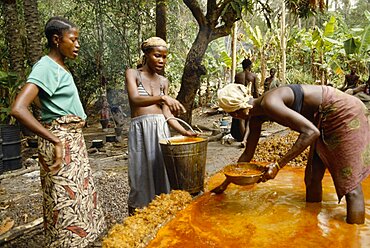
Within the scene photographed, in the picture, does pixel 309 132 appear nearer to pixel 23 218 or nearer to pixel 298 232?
pixel 298 232

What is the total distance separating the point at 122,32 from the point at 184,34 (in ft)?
13.2

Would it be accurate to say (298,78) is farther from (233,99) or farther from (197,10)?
(233,99)

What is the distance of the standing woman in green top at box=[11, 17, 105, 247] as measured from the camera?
1.97m

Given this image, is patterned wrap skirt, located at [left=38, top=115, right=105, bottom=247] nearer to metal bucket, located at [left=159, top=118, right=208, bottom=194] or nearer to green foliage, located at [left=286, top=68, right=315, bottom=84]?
metal bucket, located at [left=159, top=118, right=208, bottom=194]

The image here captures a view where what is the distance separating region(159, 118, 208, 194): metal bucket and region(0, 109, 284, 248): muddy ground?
745 millimetres

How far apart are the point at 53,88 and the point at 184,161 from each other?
1.20m

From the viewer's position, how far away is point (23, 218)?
3.62 metres

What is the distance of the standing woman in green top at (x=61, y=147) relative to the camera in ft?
6.47

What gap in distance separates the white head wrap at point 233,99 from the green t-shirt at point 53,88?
3.48ft

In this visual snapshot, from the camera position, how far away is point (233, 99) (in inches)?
98.6

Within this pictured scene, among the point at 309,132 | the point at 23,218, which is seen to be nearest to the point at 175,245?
the point at 309,132

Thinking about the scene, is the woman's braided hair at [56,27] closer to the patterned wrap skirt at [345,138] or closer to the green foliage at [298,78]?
the patterned wrap skirt at [345,138]

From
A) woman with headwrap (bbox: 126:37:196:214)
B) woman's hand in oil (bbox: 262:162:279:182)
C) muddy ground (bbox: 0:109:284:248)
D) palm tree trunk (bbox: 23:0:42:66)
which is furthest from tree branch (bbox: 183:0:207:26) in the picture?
woman's hand in oil (bbox: 262:162:279:182)

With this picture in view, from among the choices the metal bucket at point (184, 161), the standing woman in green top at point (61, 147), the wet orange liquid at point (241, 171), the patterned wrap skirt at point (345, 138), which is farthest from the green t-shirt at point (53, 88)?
the patterned wrap skirt at point (345, 138)
